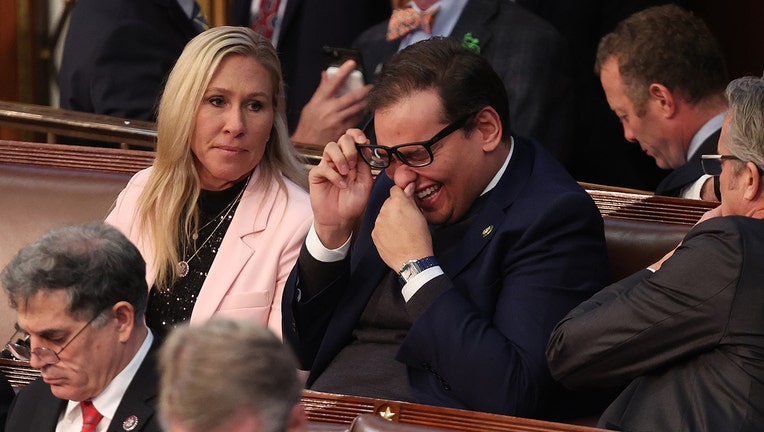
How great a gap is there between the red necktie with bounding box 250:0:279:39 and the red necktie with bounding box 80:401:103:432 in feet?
7.27

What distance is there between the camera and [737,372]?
2.26 m

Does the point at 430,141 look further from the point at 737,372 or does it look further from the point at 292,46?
the point at 292,46

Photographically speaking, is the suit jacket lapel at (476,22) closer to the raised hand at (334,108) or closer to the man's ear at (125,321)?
the raised hand at (334,108)

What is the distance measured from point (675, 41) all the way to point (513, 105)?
1.64 ft

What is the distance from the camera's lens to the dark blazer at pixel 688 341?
225 centimetres

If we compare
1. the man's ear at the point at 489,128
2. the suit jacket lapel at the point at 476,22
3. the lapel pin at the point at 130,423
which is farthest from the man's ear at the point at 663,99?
the lapel pin at the point at 130,423

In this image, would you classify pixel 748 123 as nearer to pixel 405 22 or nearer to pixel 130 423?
pixel 130 423

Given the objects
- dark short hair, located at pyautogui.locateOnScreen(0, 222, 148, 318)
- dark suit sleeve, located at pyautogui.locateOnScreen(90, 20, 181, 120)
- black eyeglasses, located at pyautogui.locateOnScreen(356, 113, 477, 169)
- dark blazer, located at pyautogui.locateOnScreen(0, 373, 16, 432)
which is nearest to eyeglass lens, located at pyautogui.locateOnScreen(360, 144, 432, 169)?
black eyeglasses, located at pyautogui.locateOnScreen(356, 113, 477, 169)

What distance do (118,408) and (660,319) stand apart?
99 cm

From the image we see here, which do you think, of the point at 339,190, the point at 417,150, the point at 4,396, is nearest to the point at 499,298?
the point at 417,150

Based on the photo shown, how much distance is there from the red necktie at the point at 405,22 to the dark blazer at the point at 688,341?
180 cm

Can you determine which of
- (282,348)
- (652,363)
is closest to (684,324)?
(652,363)

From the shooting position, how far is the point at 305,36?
441 cm

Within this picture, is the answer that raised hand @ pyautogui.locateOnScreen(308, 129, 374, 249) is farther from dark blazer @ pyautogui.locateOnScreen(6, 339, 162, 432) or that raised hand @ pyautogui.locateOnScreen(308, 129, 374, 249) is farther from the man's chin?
the man's chin
